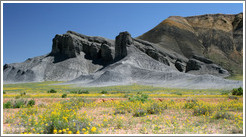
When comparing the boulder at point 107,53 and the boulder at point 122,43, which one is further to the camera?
the boulder at point 107,53

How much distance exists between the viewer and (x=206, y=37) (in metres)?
142

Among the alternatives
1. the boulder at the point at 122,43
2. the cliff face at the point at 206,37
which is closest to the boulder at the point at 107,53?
the boulder at the point at 122,43

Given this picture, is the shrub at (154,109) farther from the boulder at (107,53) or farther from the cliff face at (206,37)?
the cliff face at (206,37)

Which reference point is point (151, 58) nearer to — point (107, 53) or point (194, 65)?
point (194, 65)

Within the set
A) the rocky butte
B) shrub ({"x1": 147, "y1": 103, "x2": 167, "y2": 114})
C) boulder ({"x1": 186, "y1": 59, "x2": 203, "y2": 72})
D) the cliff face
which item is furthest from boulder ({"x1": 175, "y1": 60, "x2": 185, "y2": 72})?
shrub ({"x1": 147, "y1": 103, "x2": 167, "y2": 114})

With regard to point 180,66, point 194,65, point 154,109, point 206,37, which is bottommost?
point 154,109

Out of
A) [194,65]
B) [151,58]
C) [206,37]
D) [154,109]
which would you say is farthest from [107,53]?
[154,109]

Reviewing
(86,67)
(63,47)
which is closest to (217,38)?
(86,67)

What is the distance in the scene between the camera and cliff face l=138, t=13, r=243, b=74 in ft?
417

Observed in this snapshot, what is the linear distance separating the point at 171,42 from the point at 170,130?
134 meters

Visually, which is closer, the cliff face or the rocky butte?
the rocky butte

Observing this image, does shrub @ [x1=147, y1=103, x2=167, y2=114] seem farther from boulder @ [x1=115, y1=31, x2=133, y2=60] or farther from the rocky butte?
boulder @ [x1=115, y1=31, x2=133, y2=60]

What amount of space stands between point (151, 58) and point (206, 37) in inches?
2672

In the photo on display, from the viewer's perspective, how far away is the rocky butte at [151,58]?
70.5 m
